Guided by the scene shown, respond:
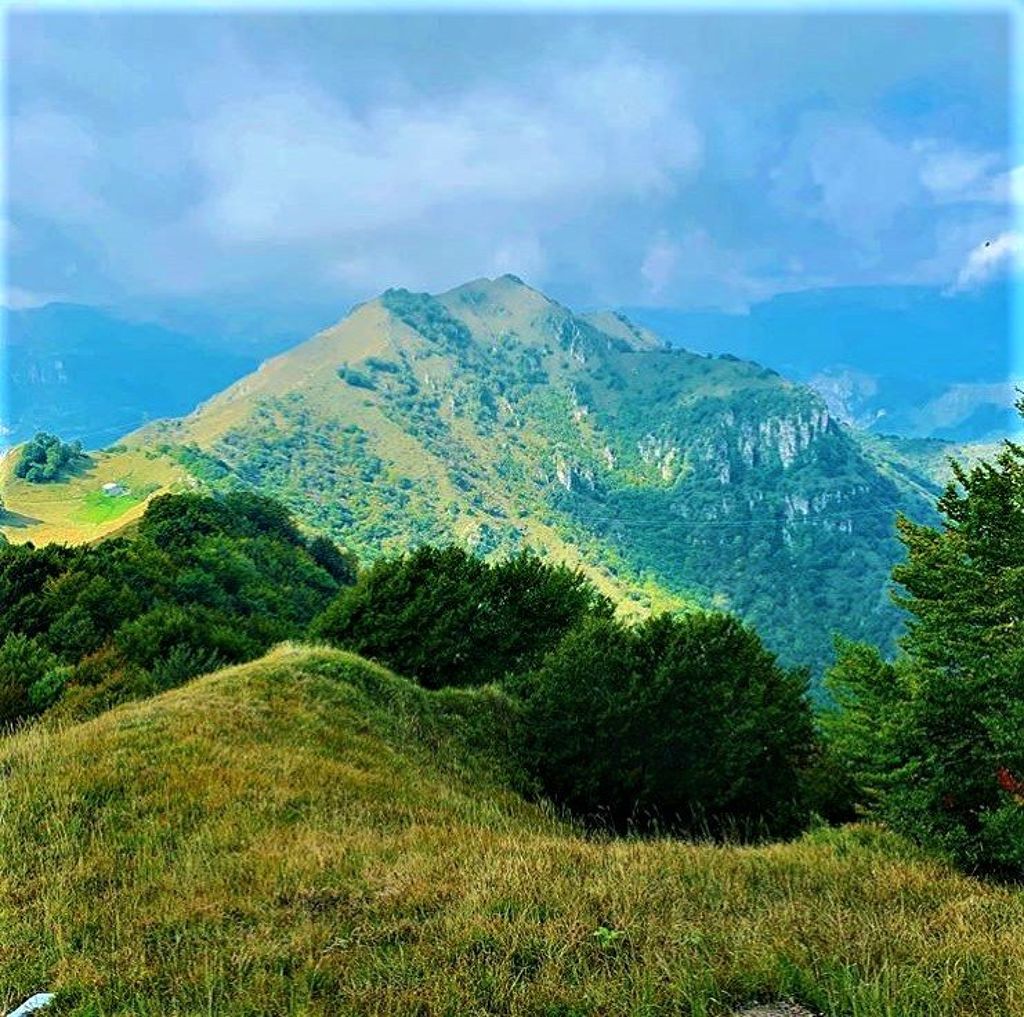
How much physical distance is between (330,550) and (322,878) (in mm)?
119614

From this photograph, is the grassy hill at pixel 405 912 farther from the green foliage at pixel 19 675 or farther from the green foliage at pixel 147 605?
the green foliage at pixel 147 605

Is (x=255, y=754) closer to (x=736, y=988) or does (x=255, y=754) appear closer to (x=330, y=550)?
(x=736, y=988)

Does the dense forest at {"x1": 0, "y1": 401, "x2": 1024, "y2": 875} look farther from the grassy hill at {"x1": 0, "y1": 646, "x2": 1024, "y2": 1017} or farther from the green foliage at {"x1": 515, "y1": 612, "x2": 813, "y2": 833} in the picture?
the grassy hill at {"x1": 0, "y1": 646, "x2": 1024, "y2": 1017}

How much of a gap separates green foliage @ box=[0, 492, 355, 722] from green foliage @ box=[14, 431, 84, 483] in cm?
8679

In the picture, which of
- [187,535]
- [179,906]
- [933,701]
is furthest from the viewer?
[187,535]

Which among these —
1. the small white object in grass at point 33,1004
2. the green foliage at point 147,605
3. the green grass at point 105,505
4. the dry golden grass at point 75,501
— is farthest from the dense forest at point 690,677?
the green grass at point 105,505

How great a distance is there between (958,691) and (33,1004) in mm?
20697

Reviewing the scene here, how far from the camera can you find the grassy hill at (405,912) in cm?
610

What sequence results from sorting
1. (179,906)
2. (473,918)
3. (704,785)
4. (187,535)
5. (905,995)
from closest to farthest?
(905,995), (473,918), (179,906), (704,785), (187,535)

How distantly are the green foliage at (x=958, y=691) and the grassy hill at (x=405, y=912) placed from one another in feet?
23.7

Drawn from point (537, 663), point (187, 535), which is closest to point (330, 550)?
point (187, 535)

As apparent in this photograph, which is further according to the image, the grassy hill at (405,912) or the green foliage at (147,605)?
the green foliage at (147,605)

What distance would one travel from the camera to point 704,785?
26250mm

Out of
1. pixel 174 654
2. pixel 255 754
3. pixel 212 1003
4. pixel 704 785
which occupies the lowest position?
pixel 704 785
